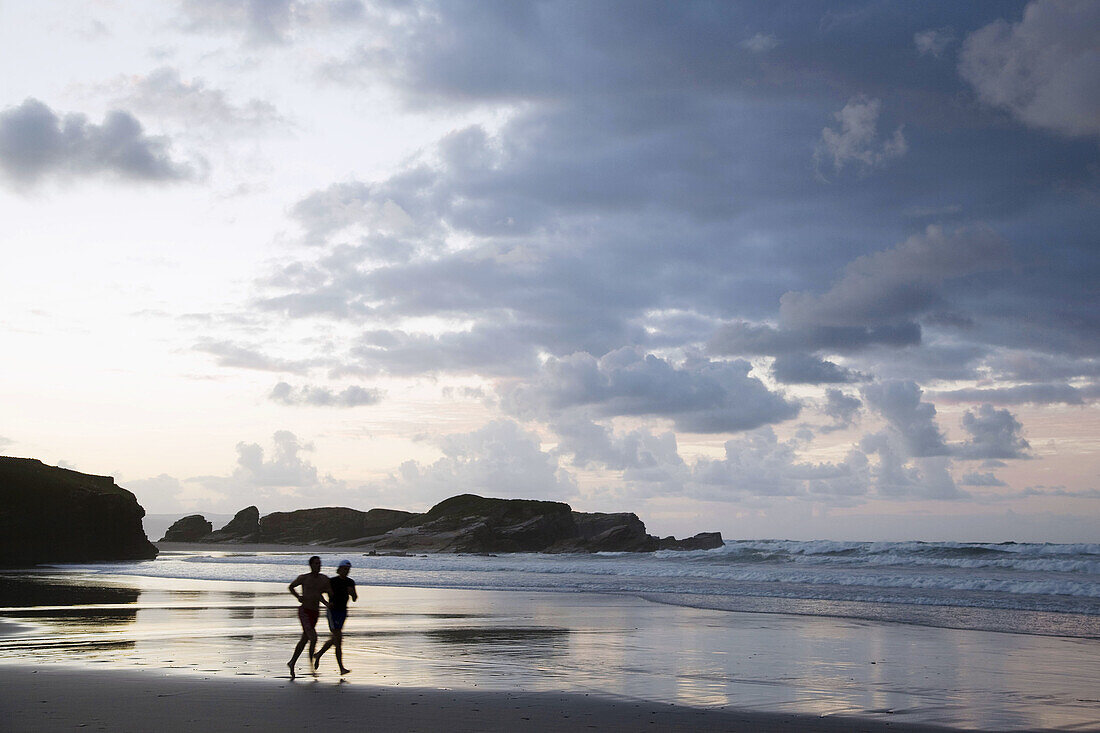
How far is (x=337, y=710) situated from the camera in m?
11.5

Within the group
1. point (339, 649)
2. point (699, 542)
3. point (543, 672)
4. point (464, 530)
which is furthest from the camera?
point (699, 542)

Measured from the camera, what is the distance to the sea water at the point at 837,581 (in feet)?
92.7

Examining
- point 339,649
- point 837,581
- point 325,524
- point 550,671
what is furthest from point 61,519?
point 325,524

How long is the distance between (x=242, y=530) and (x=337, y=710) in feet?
421

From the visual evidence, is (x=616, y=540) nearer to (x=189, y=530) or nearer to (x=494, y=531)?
(x=494, y=531)

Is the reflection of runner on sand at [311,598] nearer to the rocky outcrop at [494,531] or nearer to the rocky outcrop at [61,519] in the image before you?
the rocky outcrop at [61,519]

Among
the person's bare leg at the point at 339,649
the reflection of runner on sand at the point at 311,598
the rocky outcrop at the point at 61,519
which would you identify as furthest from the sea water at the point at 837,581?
the reflection of runner on sand at the point at 311,598

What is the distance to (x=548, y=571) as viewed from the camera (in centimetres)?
5641

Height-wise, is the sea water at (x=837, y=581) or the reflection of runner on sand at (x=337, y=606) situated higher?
the reflection of runner on sand at (x=337, y=606)

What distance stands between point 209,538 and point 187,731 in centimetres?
13675

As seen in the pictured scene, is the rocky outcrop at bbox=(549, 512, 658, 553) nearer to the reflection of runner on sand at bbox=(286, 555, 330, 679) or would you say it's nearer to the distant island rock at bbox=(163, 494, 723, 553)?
the distant island rock at bbox=(163, 494, 723, 553)

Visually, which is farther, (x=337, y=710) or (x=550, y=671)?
(x=550, y=671)

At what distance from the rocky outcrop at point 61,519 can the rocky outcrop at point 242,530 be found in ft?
195

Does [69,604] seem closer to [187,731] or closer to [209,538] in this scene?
[187,731]
